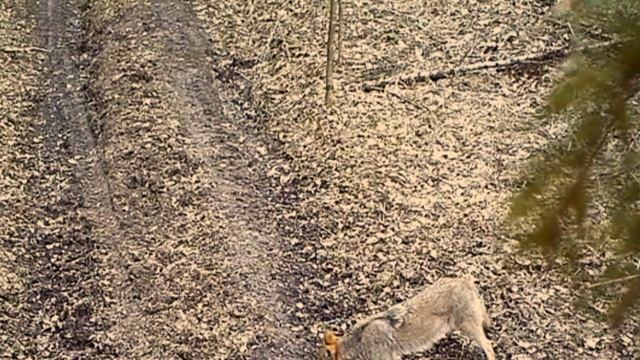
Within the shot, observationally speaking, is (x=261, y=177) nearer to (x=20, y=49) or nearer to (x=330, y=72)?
(x=330, y=72)

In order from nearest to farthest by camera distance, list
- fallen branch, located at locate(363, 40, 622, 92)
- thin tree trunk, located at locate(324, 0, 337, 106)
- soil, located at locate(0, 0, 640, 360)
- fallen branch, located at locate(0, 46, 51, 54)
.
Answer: soil, located at locate(0, 0, 640, 360) → thin tree trunk, located at locate(324, 0, 337, 106) → fallen branch, located at locate(363, 40, 622, 92) → fallen branch, located at locate(0, 46, 51, 54)

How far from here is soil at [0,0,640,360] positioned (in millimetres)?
7602

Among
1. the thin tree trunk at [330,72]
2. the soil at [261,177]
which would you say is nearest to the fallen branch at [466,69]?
the soil at [261,177]

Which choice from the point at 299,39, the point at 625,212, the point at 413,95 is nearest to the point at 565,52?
the point at 413,95

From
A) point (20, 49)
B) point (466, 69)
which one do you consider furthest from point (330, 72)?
point (20, 49)

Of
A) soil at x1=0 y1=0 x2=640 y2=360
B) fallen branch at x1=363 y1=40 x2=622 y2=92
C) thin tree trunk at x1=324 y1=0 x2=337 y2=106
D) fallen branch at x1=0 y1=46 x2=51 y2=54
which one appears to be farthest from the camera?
fallen branch at x1=0 y1=46 x2=51 y2=54

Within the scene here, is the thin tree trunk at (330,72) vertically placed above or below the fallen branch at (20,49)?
above

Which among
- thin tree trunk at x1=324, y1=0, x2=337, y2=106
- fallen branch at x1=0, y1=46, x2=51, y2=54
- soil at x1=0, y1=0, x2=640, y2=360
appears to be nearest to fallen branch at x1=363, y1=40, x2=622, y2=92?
soil at x1=0, y1=0, x2=640, y2=360

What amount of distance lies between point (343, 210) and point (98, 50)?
4.23 meters

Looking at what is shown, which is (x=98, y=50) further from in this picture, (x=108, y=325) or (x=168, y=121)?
(x=108, y=325)

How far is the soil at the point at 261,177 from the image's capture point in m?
7.60

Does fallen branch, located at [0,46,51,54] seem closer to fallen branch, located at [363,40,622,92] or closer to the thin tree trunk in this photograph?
the thin tree trunk

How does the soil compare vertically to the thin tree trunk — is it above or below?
below

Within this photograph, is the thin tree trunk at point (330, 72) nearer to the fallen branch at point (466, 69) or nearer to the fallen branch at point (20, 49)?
the fallen branch at point (466, 69)
